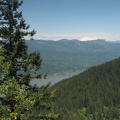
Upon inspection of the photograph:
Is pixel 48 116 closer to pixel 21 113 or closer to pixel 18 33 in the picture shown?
pixel 21 113

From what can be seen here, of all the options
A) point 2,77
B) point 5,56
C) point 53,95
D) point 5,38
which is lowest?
point 53,95

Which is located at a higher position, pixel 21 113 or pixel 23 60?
pixel 23 60

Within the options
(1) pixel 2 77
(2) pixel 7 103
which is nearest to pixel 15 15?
(1) pixel 2 77

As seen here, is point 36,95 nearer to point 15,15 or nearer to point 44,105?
point 44,105

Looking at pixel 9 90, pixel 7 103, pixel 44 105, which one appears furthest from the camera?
pixel 44 105

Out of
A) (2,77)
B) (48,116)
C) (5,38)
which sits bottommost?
(48,116)

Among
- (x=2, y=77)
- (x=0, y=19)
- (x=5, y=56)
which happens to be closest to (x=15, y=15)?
(x=0, y=19)

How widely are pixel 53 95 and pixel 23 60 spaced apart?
3701 millimetres

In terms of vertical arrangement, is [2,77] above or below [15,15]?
below

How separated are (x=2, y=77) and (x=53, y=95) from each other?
4.49m

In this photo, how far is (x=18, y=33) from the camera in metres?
22.2

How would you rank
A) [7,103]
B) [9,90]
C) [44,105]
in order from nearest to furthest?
1. [9,90]
2. [7,103]
3. [44,105]

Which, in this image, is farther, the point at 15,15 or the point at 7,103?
the point at 15,15

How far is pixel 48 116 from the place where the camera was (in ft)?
72.9
